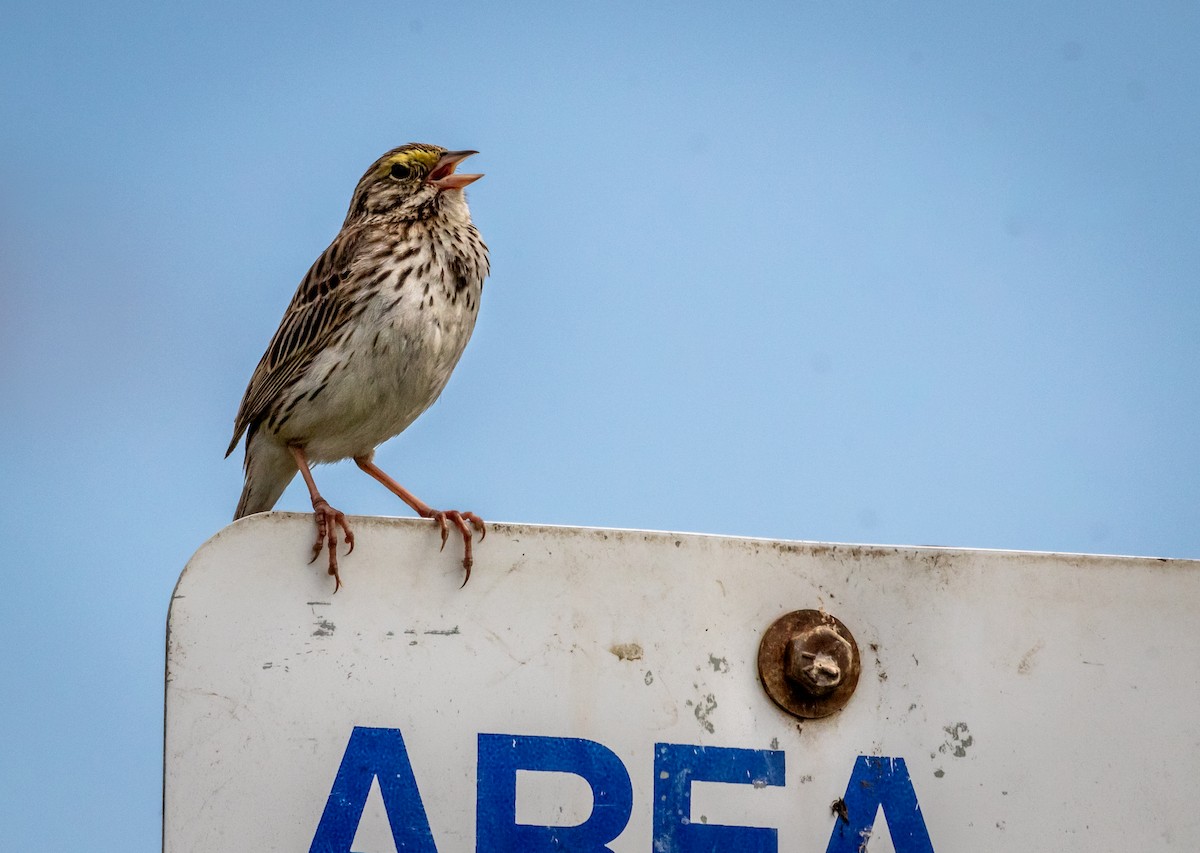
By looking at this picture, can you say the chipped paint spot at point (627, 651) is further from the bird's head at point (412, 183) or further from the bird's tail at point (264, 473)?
the bird's head at point (412, 183)

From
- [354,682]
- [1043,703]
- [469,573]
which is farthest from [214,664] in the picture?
[1043,703]

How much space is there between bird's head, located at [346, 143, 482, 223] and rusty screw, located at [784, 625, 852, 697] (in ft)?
8.87

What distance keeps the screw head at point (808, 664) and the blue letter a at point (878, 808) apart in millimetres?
136

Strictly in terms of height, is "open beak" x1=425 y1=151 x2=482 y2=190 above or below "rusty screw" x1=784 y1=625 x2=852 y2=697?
above

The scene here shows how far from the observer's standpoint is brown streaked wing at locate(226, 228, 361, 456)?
14.5 feet

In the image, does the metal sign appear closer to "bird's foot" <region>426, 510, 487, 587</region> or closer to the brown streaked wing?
"bird's foot" <region>426, 510, 487, 587</region>

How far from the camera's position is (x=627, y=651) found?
2523 millimetres

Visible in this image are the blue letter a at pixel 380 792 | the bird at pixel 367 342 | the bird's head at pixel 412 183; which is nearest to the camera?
the blue letter a at pixel 380 792

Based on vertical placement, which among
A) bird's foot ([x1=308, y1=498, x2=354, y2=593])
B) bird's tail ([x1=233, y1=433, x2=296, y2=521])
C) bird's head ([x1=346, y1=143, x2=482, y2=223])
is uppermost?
bird's head ([x1=346, y1=143, x2=482, y2=223])

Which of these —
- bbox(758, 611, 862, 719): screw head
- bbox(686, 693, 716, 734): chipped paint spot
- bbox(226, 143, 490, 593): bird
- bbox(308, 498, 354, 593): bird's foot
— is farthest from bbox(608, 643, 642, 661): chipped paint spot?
bbox(226, 143, 490, 593): bird

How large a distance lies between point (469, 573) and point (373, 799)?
0.45m

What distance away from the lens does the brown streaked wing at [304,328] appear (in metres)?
4.41

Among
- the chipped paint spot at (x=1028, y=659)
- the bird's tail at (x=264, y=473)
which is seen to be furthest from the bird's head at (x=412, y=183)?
the chipped paint spot at (x=1028, y=659)

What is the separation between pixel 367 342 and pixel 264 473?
2.39 ft
